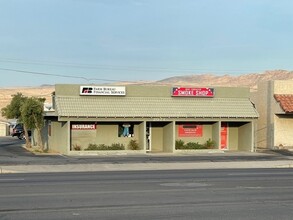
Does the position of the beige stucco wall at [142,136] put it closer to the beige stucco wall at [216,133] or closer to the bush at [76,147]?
the bush at [76,147]

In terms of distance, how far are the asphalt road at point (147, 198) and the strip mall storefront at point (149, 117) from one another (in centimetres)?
1787

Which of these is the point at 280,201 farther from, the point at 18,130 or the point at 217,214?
the point at 18,130

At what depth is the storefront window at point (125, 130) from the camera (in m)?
39.9

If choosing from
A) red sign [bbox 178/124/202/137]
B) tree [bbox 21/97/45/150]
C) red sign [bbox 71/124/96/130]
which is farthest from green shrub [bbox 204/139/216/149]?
tree [bbox 21/97/45/150]

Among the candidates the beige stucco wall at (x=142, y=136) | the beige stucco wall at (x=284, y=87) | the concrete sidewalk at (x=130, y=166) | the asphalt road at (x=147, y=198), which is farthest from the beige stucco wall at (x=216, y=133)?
the asphalt road at (x=147, y=198)

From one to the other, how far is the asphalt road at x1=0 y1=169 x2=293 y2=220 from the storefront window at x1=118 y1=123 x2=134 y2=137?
20043 mm

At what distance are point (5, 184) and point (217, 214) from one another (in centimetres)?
864

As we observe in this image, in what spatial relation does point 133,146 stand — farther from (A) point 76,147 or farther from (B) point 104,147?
(A) point 76,147

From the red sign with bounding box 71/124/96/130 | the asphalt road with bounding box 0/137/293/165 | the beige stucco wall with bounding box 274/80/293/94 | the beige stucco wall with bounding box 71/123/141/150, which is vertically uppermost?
the beige stucco wall with bounding box 274/80/293/94

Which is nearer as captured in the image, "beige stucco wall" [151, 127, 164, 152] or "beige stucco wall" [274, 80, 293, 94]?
"beige stucco wall" [151, 127, 164, 152]

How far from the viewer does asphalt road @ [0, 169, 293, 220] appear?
37.2 ft

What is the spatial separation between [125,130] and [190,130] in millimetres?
4924

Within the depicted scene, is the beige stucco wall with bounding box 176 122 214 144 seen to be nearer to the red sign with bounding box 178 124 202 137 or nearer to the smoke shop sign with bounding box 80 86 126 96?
the red sign with bounding box 178 124 202 137

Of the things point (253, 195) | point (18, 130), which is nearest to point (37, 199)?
point (253, 195)
